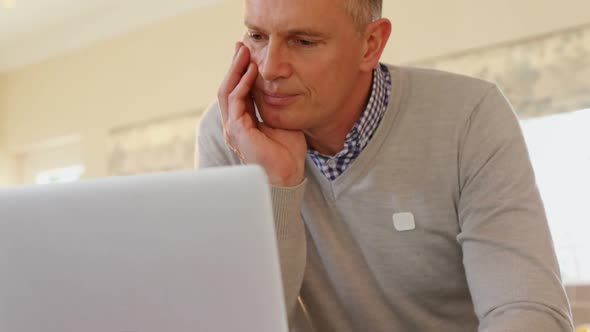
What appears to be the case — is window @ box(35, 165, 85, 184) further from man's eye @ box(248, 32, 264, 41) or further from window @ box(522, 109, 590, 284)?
man's eye @ box(248, 32, 264, 41)

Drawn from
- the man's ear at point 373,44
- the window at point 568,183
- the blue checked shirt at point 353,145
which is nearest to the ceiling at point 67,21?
the window at point 568,183

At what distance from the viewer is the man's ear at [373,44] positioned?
1395 millimetres

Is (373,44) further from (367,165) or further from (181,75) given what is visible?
(181,75)

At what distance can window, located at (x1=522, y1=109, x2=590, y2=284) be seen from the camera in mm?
3793

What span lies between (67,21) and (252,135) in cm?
473

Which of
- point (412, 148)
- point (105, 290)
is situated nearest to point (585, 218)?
point (412, 148)

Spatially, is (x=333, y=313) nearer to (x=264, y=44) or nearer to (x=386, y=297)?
(x=386, y=297)

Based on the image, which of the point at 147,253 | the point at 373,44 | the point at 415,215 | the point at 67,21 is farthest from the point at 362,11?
the point at 67,21

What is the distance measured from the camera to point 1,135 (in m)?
6.49

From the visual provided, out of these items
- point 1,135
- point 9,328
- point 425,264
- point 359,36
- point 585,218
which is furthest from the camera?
point 1,135

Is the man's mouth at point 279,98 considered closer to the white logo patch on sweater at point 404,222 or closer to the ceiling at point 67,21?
the white logo patch on sweater at point 404,222

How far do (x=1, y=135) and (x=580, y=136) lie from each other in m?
4.91

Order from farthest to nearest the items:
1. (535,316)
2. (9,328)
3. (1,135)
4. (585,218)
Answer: (1,135), (585,218), (535,316), (9,328)

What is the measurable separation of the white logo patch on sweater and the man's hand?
20 cm
